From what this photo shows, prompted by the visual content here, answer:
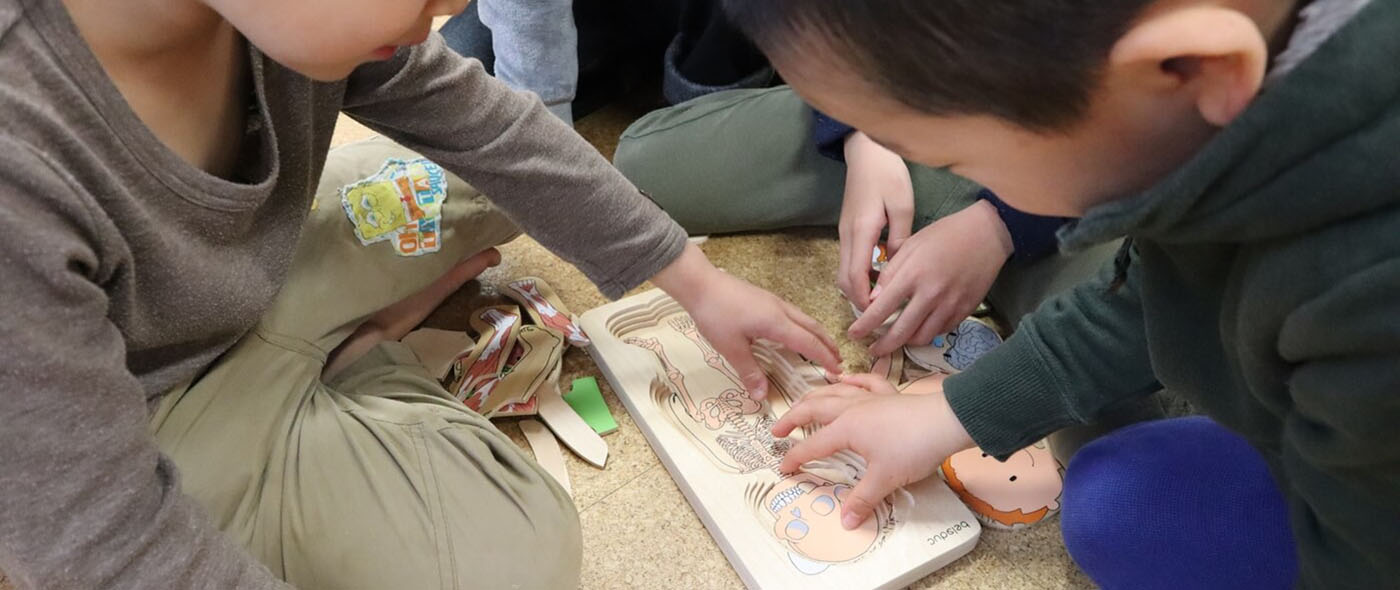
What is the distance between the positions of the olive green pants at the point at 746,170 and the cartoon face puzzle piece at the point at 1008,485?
0.84ft

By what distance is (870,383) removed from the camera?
73 cm

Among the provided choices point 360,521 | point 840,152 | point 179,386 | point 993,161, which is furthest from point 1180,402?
point 179,386

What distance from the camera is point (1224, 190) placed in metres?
0.35

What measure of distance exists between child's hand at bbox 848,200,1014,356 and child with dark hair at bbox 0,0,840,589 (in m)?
0.06

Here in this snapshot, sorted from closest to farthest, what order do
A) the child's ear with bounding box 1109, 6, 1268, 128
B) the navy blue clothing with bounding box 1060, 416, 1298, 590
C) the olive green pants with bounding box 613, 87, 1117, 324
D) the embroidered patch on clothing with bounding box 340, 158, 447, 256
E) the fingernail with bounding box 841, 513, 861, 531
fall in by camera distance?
the child's ear with bounding box 1109, 6, 1268, 128, the navy blue clothing with bounding box 1060, 416, 1298, 590, the fingernail with bounding box 841, 513, 861, 531, the embroidered patch on clothing with bounding box 340, 158, 447, 256, the olive green pants with bounding box 613, 87, 1117, 324

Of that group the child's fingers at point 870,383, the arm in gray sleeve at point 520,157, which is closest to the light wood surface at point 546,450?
the arm in gray sleeve at point 520,157

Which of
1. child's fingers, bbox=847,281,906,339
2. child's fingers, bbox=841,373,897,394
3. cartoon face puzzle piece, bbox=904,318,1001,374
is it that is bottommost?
cartoon face puzzle piece, bbox=904,318,1001,374

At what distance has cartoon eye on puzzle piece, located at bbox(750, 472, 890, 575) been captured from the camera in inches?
25.8

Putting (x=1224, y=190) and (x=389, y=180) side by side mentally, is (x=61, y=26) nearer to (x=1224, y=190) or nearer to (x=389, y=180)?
(x=389, y=180)

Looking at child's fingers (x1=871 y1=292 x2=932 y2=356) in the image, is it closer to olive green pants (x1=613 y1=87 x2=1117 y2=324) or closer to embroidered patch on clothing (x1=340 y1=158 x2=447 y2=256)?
olive green pants (x1=613 y1=87 x2=1117 y2=324)

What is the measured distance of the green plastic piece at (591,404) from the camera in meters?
0.77

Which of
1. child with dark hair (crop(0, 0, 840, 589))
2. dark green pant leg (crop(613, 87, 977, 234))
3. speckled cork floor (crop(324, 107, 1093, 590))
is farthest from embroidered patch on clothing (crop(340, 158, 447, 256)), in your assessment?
dark green pant leg (crop(613, 87, 977, 234))

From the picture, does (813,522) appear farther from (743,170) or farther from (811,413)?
(743,170)

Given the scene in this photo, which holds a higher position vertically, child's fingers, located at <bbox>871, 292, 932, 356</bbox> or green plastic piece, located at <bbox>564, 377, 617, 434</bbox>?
child's fingers, located at <bbox>871, 292, 932, 356</bbox>
